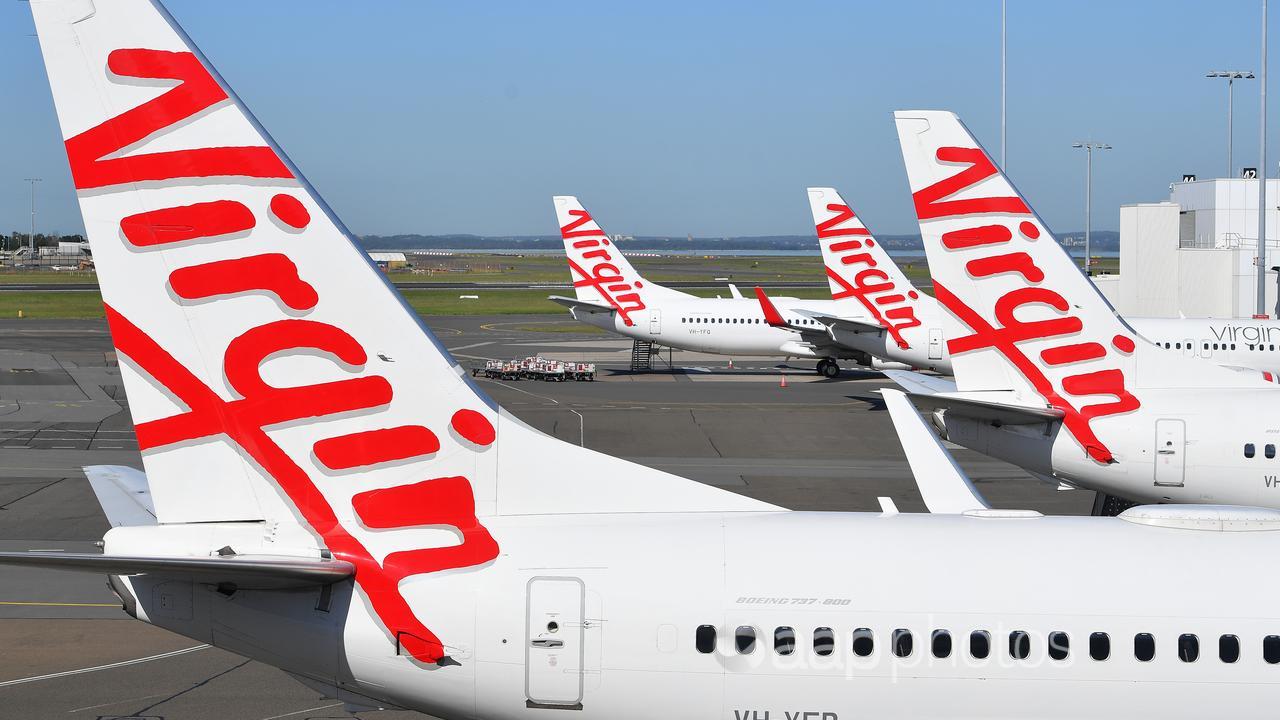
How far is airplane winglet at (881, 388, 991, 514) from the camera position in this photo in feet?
45.7

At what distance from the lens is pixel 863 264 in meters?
53.7

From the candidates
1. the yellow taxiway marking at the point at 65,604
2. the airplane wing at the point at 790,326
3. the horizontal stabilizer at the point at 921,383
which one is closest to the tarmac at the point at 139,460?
the yellow taxiway marking at the point at 65,604

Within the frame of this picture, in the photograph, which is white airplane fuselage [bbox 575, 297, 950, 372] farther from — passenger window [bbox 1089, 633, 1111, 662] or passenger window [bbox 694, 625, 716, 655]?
passenger window [bbox 694, 625, 716, 655]

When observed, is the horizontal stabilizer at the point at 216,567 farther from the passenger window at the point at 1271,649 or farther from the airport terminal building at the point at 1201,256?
the airport terminal building at the point at 1201,256

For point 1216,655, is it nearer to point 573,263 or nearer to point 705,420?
point 705,420

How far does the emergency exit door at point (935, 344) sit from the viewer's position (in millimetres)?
50781

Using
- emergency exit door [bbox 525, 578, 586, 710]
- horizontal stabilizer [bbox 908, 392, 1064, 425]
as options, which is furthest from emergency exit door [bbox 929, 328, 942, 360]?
emergency exit door [bbox 525, 578, 586, 710]

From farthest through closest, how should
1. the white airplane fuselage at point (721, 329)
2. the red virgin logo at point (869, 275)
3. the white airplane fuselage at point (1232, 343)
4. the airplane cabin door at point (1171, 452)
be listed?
the white airplane fuselage at point (721, 329) < the red virgin logo at point (869, 275) < the white airplane fuselage at point (1232, 343) < the airplane cabin door at point (1171, 452)

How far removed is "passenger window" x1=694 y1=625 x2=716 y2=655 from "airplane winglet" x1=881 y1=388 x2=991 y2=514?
4656 millimetres

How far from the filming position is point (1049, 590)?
387 inches

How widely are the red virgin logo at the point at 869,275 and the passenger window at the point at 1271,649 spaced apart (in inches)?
1689

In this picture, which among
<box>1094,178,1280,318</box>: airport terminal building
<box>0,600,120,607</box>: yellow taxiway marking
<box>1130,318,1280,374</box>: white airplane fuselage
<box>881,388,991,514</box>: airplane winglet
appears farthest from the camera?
<box>1094,178,1280,318</box>: airport terminal building

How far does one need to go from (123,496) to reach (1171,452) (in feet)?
52.1

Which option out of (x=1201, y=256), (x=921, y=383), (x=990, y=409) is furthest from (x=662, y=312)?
(x=990, y=409)
